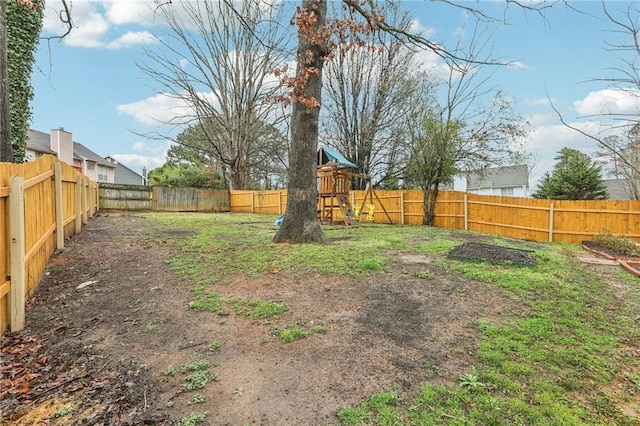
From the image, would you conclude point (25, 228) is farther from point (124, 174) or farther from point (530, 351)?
point (124, 174)

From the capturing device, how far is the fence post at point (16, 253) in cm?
295

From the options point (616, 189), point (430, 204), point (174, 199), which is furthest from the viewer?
point (616, 189)

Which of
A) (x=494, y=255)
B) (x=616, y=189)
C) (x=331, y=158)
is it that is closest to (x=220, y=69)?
(x=331, y=158)

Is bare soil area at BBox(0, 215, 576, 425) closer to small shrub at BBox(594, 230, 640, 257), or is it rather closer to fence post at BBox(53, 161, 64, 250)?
fence post at BBox(53, 161, 64, 250)

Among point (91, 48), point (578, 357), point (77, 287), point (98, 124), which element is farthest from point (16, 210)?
point (98, 124)

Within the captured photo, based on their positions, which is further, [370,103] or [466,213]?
[370,103]

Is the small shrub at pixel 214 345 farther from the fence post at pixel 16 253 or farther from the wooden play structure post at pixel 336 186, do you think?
the wooden play structure post at pixel 336 186

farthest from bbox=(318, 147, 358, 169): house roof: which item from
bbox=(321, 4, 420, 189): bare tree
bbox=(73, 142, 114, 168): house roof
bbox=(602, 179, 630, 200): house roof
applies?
bbox=(602, 179, 630, 200): house roof

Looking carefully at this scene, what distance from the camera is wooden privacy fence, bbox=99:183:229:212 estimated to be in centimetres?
1681

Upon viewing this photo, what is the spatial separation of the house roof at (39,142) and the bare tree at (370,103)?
18.4 metres

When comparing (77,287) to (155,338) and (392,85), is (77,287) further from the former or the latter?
(392,85)

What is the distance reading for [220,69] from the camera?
65.5ft

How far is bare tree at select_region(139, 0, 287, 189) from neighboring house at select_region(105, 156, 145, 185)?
68.4 ft

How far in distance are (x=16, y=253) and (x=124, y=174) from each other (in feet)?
131
